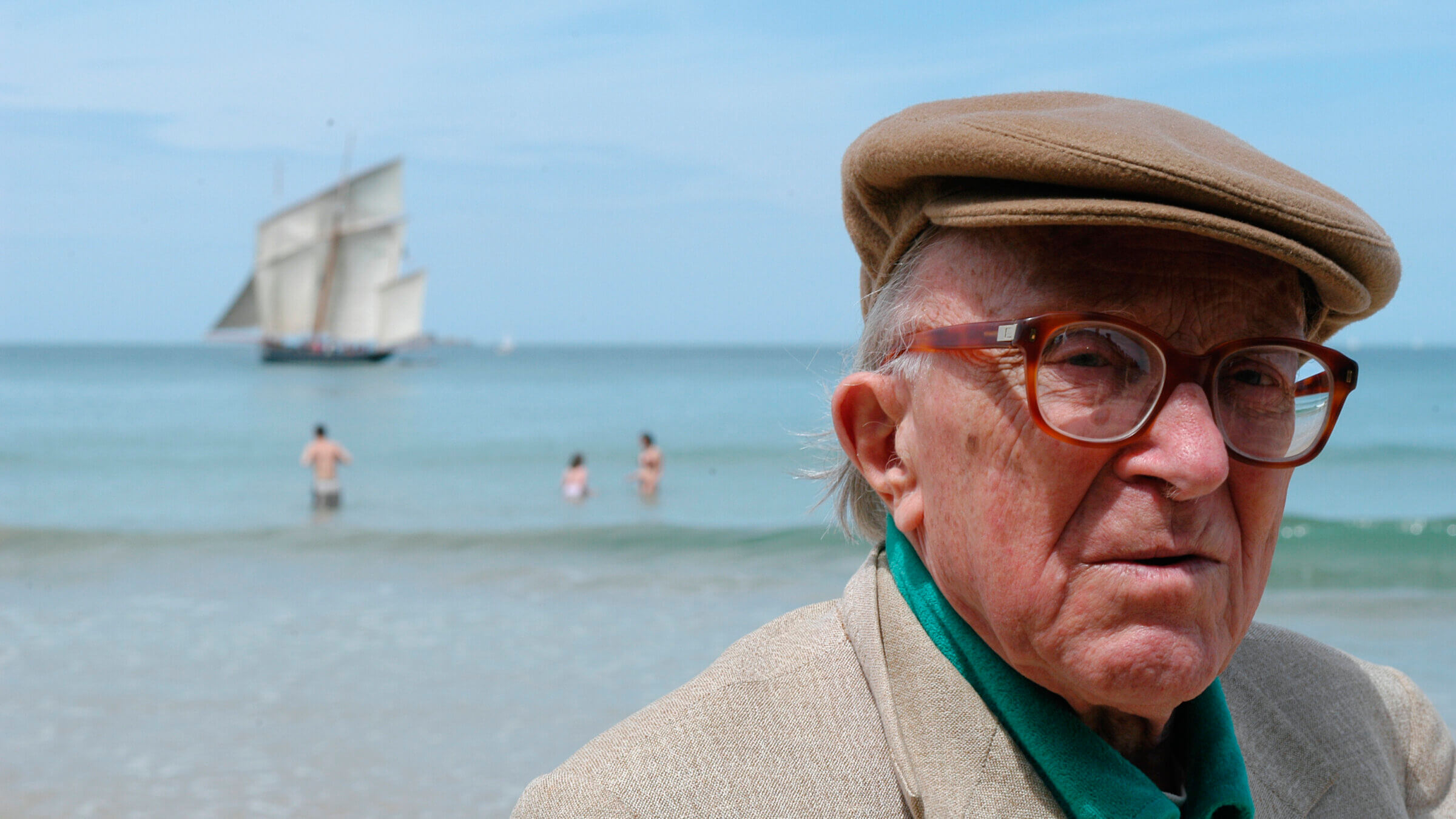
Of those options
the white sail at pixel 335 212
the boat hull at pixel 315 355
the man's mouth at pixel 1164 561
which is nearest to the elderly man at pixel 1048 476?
the man's mouth at pixel 1164 561

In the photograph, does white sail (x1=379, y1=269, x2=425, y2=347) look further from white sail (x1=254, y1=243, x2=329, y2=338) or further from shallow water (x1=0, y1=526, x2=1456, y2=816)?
shallow water (x1=0, y1=526, x2=1456, y2=816)

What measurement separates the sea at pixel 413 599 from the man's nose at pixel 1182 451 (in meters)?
0.57

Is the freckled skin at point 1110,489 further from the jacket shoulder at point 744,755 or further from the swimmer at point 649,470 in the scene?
the swimmer at point 649,470

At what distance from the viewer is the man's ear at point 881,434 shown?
1.20m

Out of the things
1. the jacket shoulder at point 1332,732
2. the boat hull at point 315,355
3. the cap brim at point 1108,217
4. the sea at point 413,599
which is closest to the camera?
the cap brim at point 1108,217

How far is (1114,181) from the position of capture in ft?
3.24

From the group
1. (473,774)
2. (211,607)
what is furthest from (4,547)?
(473,774)

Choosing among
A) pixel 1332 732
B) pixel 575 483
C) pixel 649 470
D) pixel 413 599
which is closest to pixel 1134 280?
pixel 1332 732

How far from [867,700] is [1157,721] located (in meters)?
0.32

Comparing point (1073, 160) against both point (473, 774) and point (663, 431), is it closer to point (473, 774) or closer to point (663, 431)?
point (473, 774)

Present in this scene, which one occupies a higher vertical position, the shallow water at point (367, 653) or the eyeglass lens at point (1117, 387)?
the eyeglass lens at point (1117, 387)

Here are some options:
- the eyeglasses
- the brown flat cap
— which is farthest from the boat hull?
the eyeglasses

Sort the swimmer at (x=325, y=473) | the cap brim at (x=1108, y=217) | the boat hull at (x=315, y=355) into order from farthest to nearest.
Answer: the boat hull at (x=315, y=355), the swimmer at (x=325, y=473), the cap brim at (x=1108, y=217)

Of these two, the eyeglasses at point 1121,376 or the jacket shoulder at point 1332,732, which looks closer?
the eyeglasses at point 1121,376
